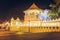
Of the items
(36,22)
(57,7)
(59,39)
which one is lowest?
(59,39)

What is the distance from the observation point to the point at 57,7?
14180 millimetres

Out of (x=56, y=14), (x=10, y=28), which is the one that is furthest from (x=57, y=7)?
(x=10, y=28)

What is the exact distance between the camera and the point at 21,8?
17.6 metres

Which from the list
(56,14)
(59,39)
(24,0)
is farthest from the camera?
(24,0)

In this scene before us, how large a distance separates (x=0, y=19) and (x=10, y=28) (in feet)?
16.9

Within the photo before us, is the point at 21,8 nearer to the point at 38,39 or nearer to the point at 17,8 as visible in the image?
the point at 17,8

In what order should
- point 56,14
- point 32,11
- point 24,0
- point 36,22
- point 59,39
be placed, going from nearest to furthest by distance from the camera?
point 59,39
point 36,22
point 56,14
point 32,11
point 24,0

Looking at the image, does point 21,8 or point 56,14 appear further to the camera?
point 21,8

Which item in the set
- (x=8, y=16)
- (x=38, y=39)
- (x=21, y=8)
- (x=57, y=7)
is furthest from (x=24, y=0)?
(x=38, y=39)

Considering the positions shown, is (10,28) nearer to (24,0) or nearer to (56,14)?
(56,14)

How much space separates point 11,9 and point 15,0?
1208 mm

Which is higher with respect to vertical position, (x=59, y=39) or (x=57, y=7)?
(x=57, y=7)

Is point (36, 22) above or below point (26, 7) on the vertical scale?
below

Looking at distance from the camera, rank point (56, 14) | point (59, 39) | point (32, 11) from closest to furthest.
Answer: point (59, 39)
point (56, 14)
point (32, 11)
